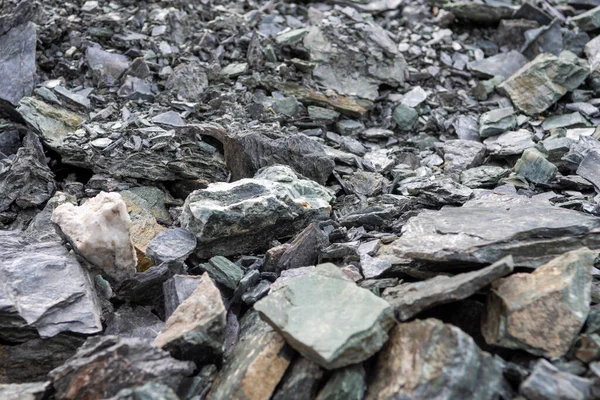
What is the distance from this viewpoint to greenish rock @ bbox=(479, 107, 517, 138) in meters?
6.46

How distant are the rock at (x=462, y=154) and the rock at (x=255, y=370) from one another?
11.4 feet

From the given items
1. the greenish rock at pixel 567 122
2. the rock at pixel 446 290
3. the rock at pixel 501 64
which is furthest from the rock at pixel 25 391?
the rock at pixel 501 64

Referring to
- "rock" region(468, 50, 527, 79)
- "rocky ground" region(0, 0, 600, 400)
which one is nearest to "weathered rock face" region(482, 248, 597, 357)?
"rocky ground" region(0, 0, 600, 400)

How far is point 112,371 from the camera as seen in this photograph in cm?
278

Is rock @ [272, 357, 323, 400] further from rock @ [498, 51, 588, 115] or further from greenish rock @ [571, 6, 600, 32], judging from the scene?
greenish rock @ [571, 6, 600, 32]

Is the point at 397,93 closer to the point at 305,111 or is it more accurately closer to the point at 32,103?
the point at 305,111

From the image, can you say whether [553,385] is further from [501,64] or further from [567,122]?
[501,64]

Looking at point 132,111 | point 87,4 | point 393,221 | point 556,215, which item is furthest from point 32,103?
point 556,215

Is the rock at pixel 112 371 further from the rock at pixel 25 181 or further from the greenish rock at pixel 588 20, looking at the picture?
the greenish rock at pixel 588 20

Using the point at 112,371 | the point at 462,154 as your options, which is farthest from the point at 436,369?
the point at 462,154

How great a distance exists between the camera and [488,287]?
300 centimetres

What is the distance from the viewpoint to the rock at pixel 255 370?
109 inches

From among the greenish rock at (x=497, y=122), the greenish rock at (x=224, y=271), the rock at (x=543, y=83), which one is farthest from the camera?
the rock at (x=543, y=83)

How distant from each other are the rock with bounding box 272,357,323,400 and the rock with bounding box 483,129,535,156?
3981 mm
